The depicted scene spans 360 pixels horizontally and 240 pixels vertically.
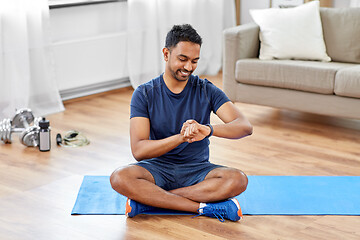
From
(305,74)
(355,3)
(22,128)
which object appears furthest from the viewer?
(355,3)

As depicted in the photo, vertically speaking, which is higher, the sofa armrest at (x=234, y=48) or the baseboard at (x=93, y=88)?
the sofa armrest at (x=234, y=48)

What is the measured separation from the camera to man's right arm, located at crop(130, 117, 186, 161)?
8.22 feet

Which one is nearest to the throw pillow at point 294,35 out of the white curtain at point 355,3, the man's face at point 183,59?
the white curtain at point 355,3

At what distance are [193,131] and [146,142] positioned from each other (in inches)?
9.6

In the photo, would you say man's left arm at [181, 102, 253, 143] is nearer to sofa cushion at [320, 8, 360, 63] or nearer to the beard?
the beard

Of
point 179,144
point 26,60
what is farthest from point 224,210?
point 26,60

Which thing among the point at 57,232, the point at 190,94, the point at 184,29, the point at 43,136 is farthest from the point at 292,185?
the point at 43,136

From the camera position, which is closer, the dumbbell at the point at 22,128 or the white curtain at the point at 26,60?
the dumbbell at the point at 22,128

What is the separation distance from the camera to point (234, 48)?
4.29 m

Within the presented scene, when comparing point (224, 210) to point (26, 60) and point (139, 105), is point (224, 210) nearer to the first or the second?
point (139, 105)

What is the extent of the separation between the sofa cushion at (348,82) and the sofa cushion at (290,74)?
0.14 feet

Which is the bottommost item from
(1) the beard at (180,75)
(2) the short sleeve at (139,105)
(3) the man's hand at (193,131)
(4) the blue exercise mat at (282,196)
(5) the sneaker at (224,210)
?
(4) the blue exercise mat at (282,196)

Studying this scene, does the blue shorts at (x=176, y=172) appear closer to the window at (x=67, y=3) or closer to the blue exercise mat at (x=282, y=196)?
the blue exercise mat at (x=282, y=196)

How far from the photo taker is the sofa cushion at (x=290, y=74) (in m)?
3.89
